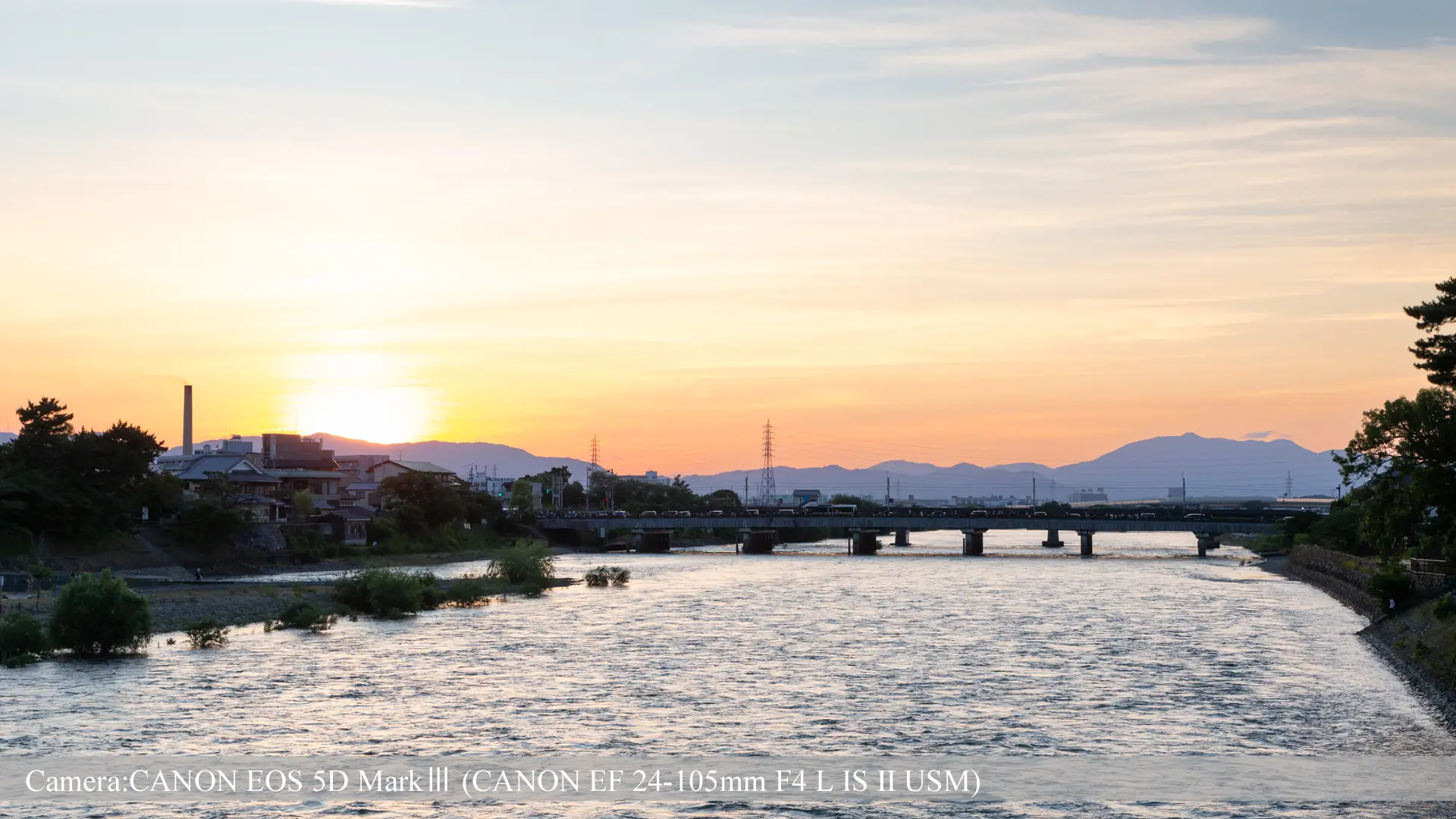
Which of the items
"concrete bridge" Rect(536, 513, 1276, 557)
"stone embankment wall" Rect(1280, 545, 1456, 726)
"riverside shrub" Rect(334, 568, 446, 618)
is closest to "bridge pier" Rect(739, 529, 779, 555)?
"concrete bridge" Rect(536, 513, 1276, 557)

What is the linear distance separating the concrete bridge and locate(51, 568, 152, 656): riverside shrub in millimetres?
105188

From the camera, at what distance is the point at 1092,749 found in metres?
33.7

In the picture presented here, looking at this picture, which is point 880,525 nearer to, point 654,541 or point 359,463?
point 654,541

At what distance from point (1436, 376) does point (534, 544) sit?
6448 cm

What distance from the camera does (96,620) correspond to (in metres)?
48.8

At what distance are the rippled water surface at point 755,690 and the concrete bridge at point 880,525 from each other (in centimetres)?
7347

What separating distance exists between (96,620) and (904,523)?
390 feet

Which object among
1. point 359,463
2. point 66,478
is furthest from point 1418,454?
point 359,463

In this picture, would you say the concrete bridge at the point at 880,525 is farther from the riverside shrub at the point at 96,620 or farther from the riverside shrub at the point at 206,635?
the riverside shrub at the point at 96,620

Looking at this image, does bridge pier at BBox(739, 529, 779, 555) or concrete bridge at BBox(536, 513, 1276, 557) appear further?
bridge pier at BBox(739, 529, 779, 555)

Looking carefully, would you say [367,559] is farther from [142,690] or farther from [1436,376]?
[1436,376]

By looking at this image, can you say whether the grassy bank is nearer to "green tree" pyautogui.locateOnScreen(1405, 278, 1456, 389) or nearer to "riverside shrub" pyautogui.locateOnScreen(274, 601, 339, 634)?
"riverside shrub" pyautogui.locateOnScreen(274, 601, 339, 634)

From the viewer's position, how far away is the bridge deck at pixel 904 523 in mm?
146000

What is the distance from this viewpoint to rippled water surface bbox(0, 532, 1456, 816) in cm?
3381
